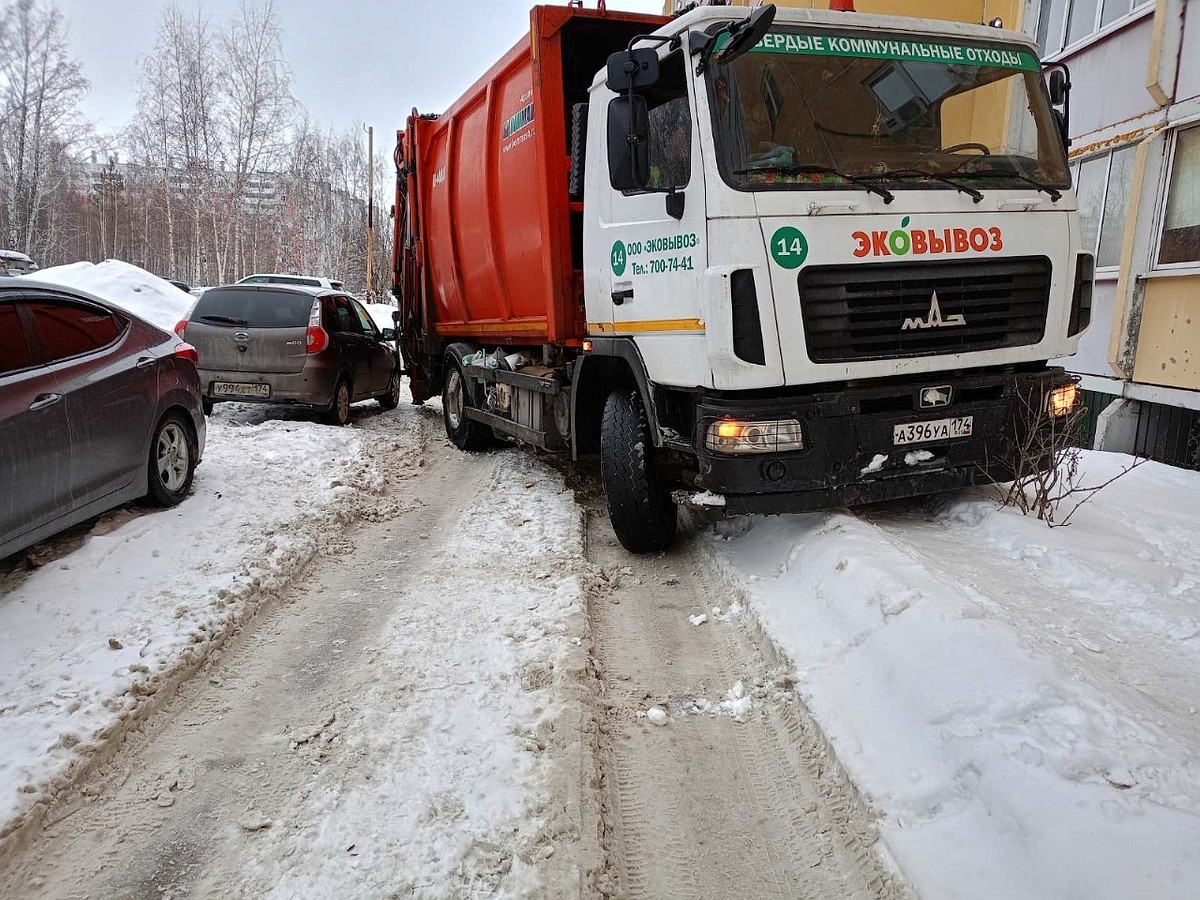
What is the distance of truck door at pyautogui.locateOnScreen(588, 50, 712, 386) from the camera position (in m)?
4.11

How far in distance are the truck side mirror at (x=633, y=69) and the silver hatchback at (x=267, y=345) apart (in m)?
6.14

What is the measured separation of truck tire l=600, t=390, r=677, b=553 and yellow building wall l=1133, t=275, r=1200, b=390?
5.76 m

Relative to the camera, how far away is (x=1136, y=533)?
4660mm

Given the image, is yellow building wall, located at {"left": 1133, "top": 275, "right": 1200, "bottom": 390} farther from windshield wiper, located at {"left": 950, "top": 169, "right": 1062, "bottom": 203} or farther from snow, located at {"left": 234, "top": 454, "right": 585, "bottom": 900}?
snow, located at {"left": 234, "top": 454, "right": 585, "bottom": 900}

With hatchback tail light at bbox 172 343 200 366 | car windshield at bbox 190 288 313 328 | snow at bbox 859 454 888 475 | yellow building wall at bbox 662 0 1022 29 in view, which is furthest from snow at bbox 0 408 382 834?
yellow building wall at bbox 662 0 1022 29

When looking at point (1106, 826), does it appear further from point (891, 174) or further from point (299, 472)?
point (299, 472)

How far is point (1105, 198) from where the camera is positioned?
888 cm

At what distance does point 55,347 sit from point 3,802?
3.04m

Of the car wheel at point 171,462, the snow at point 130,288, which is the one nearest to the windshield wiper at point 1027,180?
A: the car wheel at point 171,462

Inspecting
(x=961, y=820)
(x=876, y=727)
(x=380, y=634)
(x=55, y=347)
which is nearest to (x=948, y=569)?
(x=876, y=727)

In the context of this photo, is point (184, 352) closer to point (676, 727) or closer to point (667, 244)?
point (667, 244)

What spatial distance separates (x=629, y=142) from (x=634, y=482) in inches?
76.2

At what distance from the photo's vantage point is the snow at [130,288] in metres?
22.7

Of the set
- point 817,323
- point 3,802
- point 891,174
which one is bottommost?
point 3,802
